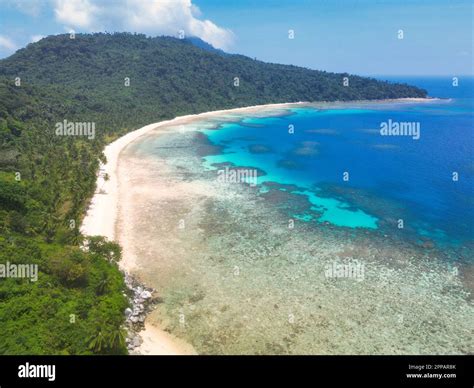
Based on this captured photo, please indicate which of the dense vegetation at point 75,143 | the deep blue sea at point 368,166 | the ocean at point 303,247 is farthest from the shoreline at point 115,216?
the deep blue sea at point 368,166

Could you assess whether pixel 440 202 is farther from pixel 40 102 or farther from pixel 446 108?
pixel 446 108

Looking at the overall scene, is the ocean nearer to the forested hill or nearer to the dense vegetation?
the dense vegetation

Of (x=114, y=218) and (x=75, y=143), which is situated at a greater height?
(x=75, y=143)

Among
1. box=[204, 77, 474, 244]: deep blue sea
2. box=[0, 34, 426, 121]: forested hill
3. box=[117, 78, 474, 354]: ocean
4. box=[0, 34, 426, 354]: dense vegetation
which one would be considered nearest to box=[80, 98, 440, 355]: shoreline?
box=[117, 78, 474, 354]: ocean

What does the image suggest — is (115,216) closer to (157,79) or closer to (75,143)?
(75,143)

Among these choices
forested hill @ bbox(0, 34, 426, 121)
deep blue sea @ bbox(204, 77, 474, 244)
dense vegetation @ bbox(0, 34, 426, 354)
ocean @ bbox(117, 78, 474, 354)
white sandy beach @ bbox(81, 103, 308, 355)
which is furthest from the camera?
forested hill @ bbox(0, 34, 426, 121)

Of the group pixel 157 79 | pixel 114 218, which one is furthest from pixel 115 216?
pixel 157 79
